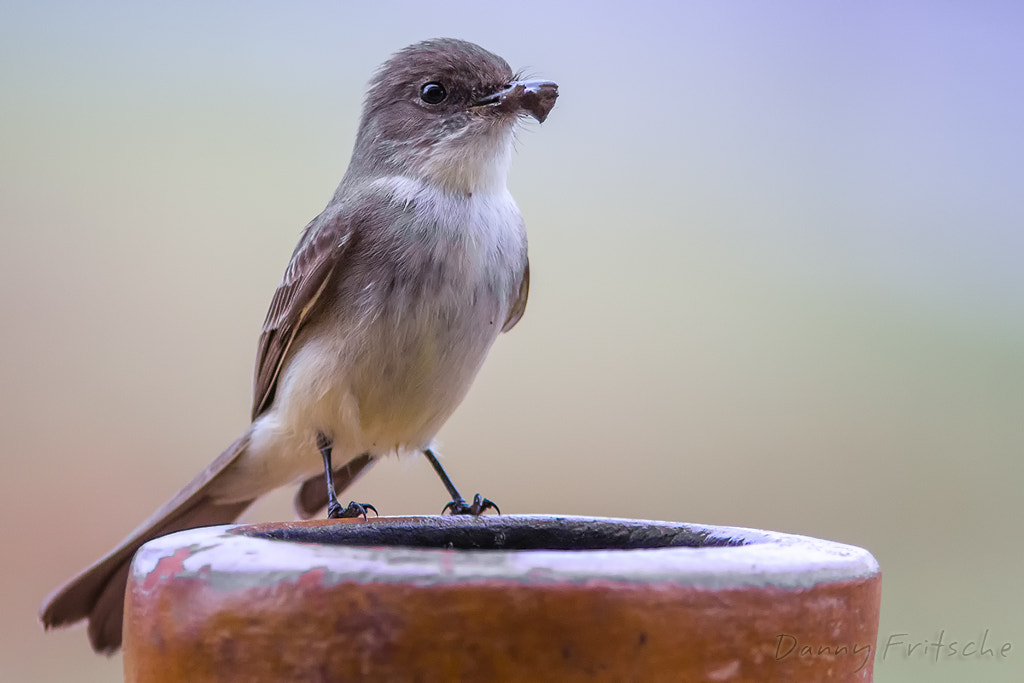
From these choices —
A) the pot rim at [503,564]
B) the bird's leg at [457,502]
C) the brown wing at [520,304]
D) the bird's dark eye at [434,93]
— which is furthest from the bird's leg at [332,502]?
the pot rim at [503,564]

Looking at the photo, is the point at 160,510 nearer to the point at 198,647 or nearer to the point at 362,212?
the point at 362,212

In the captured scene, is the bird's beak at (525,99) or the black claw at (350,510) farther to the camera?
the black claw at (350,510)

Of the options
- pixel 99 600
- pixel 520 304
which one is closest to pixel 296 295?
pixel 520 304

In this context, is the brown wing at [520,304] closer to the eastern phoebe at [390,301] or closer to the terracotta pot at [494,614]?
the eastern phoebe at [390,301]

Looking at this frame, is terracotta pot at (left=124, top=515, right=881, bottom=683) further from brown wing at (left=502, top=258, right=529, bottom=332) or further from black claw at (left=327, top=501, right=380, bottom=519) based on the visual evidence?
brown wing at (left=502, top=258, right=529, bottom=332)

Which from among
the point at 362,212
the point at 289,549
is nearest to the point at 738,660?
the point at 289,549

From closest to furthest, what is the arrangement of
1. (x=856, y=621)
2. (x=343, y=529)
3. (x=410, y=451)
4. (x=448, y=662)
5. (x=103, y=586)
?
(x=448, y=662) → (x=856, y=621) → (x=343, y=529) → (x=103, y=586) → (x=410, y=451)
